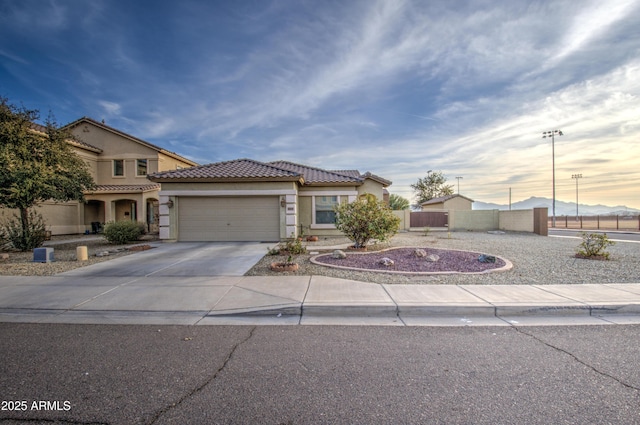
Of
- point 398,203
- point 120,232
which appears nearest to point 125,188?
point 120,232

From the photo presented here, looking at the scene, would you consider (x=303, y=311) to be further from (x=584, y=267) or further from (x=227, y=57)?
(x=227, y=57)

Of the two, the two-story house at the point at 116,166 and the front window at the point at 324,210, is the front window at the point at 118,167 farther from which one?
the front window at the point at 324,210

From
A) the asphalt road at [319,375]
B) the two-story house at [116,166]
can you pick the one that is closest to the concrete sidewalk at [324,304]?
the asphalt road at [319,375]

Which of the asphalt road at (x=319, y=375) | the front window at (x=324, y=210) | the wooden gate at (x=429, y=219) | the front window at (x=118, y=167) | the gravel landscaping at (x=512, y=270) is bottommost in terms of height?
the asphalt road at (x=319, y=375)

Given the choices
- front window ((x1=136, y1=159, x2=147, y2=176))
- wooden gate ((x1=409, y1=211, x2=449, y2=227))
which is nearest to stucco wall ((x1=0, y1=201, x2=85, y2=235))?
front window ((x1=136, y1=159, x2=147, y2=176))

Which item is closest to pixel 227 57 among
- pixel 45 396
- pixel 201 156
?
pixel 45 396

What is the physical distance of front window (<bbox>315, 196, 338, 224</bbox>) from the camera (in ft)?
56.9

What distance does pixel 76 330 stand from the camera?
15.0 ft

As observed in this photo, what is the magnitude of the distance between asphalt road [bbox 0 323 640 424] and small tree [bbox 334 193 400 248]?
6461 mm

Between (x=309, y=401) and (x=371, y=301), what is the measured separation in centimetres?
289

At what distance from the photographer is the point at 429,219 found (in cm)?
2691

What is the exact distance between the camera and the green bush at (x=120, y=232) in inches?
551

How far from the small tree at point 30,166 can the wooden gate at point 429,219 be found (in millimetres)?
23948

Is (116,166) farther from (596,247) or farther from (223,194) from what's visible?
(596,247)
